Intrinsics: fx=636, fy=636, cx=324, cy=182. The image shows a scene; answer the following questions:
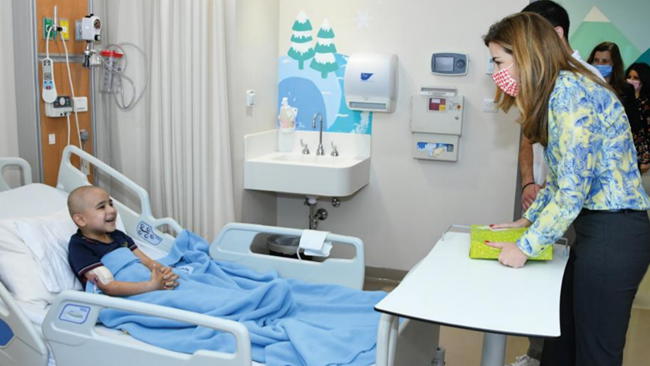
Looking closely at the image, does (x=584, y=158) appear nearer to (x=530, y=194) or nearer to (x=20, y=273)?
(x=530, y=194)

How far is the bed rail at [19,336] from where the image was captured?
213 centimetres

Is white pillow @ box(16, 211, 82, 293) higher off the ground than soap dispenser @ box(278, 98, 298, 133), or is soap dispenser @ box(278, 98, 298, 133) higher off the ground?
soap dispenser @ box(278, 98, 298, 133)

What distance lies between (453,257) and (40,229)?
1.63 metres

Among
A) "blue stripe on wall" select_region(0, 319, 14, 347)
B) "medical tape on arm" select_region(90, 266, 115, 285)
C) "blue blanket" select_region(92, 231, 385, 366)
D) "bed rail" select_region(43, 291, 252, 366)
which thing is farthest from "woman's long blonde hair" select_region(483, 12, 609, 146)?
"blue stripe on wall" select_region(0, 319, 14, 347)

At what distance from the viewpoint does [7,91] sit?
297cm

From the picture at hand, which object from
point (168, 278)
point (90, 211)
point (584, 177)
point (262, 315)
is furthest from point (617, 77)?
point (90, 211)

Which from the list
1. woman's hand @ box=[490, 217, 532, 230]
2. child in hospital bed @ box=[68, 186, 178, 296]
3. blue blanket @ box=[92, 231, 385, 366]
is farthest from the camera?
child in hospital bed @ box=[68, 186, 178, 296]

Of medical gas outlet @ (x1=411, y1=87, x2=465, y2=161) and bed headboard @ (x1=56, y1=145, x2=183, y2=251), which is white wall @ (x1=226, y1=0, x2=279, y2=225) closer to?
bed headboard @ (x1=56, y1=145, x2=183, y2=251)

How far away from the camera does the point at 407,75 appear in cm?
413

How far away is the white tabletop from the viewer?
155cm

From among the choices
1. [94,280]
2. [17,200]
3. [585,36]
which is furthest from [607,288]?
[585,36]

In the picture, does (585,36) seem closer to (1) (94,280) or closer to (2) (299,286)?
(2) (299,286)

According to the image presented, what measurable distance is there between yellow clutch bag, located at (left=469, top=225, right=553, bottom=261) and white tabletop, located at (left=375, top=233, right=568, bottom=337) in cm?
2

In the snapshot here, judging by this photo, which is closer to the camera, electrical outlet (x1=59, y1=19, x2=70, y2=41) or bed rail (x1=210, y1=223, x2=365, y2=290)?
bed rail (x1=210, y1=223, x2=365, y2=290)
